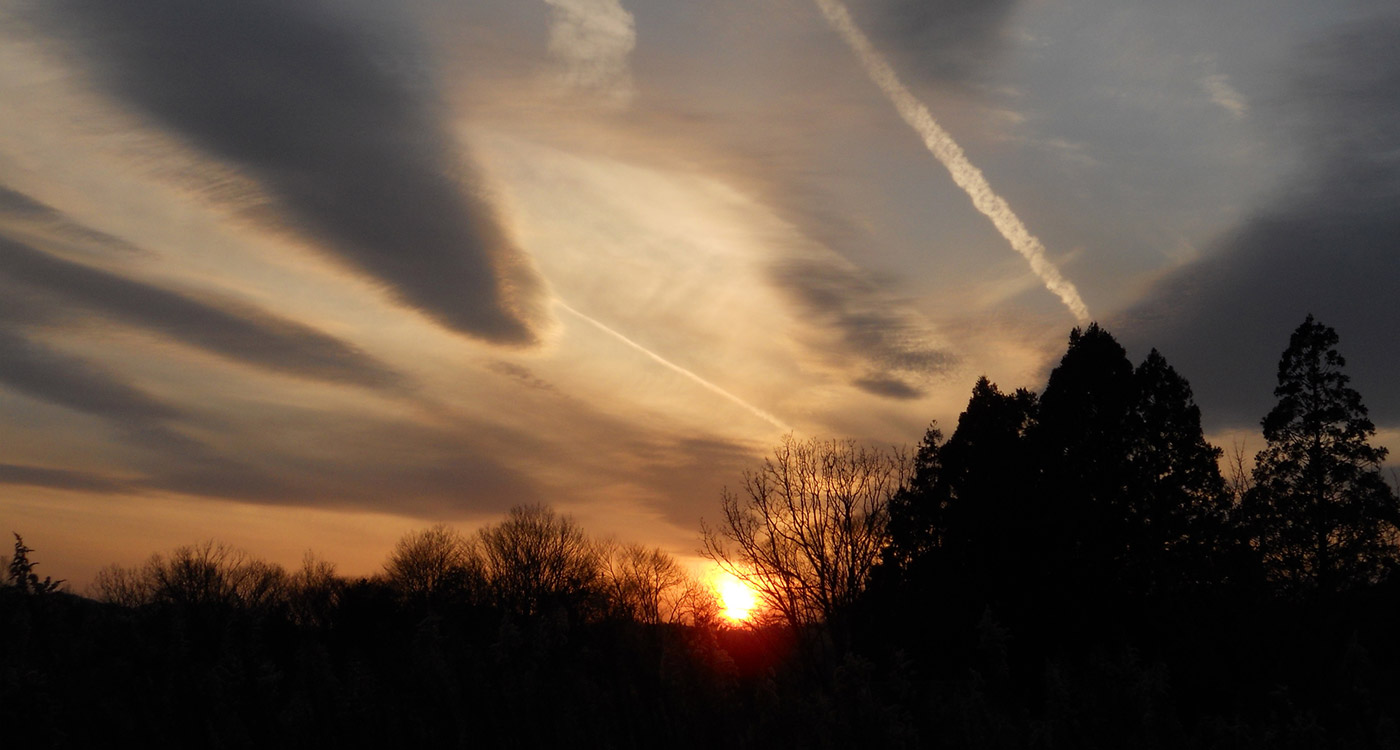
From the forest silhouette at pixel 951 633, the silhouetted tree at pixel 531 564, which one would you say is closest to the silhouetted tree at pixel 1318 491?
the forest silhouette at pixel 951 633

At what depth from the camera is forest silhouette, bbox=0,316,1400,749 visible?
539 inches

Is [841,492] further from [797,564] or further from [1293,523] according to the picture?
[1293,523]

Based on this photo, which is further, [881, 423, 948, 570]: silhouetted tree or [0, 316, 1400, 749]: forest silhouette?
[881, 423, 948, 570]: silhouetted tree

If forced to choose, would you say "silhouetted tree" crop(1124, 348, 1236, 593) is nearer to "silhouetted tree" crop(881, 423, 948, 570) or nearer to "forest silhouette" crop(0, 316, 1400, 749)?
"forest silhouette" crop(0, 316, 1400, 749)

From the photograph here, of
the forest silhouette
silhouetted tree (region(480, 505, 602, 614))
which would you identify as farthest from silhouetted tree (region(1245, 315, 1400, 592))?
silhouetted tree (region(480, 505, 602, 614))

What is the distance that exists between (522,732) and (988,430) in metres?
29.6

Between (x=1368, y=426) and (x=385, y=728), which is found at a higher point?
(x=1368, y=426)

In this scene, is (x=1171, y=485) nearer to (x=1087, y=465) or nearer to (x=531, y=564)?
(x=1087, y=465)

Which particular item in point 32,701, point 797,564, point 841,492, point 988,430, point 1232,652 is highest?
point 988,430

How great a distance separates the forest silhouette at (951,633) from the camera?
45.0 feet

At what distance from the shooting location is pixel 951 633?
119 ft

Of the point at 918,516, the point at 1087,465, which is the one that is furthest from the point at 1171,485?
the point at 918,516

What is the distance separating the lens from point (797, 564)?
38.7 meters

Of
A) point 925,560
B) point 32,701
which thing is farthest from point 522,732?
point 925,560
